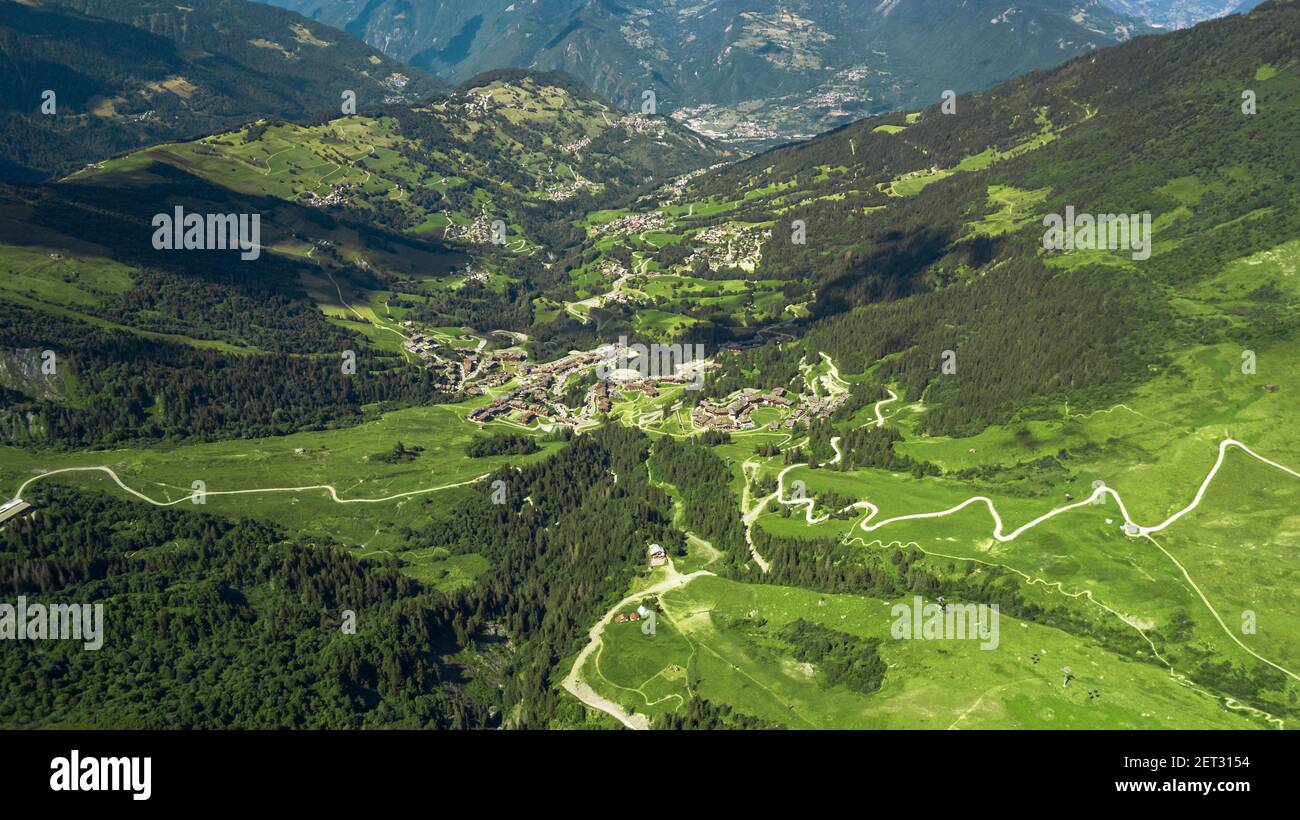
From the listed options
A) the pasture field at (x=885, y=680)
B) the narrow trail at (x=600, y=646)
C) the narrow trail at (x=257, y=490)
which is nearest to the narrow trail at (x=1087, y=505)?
the pasture field at (x=885, y=680)

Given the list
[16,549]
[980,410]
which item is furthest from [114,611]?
[980,410]

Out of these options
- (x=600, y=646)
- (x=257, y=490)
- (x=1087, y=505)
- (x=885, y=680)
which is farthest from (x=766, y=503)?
(x=257, y=490)

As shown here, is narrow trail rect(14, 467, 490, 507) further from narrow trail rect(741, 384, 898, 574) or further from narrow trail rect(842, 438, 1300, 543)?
narrow trail rect(842, 438, 1300, 543)

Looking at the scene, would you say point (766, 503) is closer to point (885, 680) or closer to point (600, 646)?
point (600, 646)

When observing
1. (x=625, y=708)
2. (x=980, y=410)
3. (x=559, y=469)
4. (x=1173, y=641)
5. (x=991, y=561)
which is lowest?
(x=625, y=708)

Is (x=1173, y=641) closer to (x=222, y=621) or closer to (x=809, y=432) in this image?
(x=809, y=432)

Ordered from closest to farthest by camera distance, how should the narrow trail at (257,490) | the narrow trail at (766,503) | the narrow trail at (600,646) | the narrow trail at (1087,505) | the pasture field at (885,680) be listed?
the pasture field at (885,680) < the narrow trail at (600,646) < the narrow trail at (1087,505) < the narrow trail at (766,503) < the narrow trail at (257,490)

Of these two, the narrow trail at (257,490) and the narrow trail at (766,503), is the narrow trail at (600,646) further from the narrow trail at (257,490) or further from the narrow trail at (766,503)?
the narrow trail at (257,490)

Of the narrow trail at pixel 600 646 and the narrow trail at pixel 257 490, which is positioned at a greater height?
the narrow trail at pixel 257 490

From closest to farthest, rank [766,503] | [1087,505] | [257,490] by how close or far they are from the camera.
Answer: [1087,505]
[766,503]
[257,490]

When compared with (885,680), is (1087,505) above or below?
above

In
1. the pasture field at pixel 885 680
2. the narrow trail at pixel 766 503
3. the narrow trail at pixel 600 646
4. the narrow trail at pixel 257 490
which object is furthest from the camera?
the narrow trail at pixel 257 490
